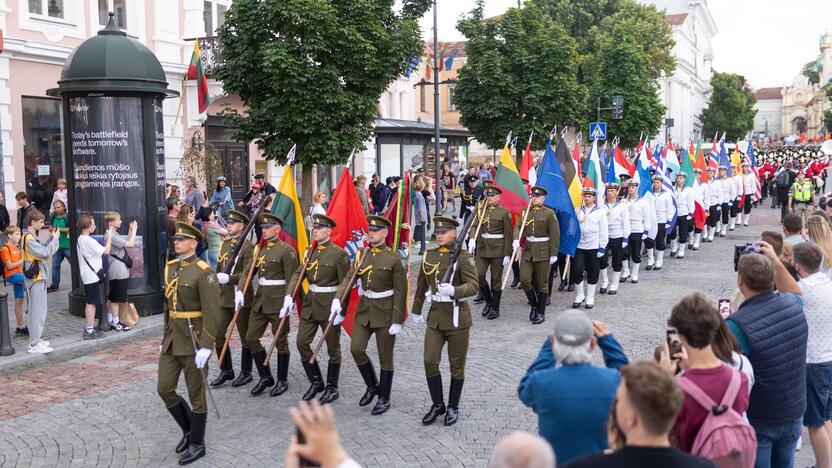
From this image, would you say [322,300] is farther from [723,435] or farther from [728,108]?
[728,108]

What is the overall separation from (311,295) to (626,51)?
108ft

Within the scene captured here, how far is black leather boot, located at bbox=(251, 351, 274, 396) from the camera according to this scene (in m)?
8.39

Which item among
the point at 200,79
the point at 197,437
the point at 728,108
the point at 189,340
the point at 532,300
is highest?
the point at 728,108

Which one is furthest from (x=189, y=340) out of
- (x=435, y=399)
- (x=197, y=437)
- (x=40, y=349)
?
(x=40, y=349)

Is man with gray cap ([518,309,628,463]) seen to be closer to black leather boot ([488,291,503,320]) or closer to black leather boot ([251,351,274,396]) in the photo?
black leather boot ([251,351,274,396])

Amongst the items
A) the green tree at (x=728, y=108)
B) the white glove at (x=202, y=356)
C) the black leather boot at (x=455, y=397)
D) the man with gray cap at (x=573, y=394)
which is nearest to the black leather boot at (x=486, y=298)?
the black leather boot at (x=455, y=397)

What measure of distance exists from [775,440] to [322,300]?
14.8 feet

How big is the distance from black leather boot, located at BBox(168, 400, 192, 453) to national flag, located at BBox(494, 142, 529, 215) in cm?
694

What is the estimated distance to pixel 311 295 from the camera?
8148mm

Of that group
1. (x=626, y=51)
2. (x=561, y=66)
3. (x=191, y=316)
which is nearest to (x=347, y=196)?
(x=191, y=316)

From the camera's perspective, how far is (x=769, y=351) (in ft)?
15.1

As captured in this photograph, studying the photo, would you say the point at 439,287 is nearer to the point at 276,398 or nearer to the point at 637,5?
the point at 276,398

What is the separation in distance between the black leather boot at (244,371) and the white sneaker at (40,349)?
278 centimetres

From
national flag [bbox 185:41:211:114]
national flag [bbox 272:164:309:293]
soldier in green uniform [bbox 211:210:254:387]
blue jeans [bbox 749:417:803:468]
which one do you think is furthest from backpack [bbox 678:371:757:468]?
national flag [bbox 185:41:211:114]
